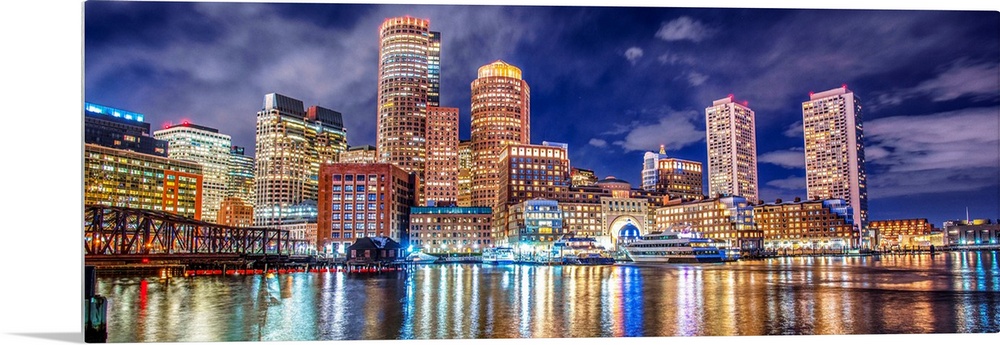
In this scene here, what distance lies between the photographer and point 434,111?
16750cm

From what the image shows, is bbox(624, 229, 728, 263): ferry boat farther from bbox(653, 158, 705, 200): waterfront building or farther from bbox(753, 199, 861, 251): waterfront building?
bbox(653, 158, 705, 200): waterfront building

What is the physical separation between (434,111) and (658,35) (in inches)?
5622

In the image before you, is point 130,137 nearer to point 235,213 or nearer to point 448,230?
point 448,230

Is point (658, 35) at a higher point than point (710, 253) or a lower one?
higher

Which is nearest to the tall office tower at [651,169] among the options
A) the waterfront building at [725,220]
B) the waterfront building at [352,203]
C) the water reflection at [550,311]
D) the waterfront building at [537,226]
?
the waterfront building at [725,220]

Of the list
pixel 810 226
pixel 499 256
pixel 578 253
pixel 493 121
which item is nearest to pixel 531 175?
pixel 493 121

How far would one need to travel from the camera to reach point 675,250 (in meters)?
89.8

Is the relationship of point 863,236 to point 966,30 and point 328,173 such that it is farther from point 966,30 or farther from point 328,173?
point 966,30

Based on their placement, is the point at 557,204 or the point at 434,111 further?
the point at 434,111

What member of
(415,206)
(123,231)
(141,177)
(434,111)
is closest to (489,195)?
(434,111)

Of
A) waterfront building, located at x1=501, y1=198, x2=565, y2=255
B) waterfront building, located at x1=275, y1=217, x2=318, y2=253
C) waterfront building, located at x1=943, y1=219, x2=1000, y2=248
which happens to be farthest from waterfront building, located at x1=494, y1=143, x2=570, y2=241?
waterfront building, located at x1=943, y1=219, x2=1000, y2=248

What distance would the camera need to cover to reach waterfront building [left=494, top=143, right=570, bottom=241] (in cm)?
13162

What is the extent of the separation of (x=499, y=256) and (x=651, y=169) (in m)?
102

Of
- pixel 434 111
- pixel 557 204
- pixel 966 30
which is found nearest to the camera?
pixel 966 30
